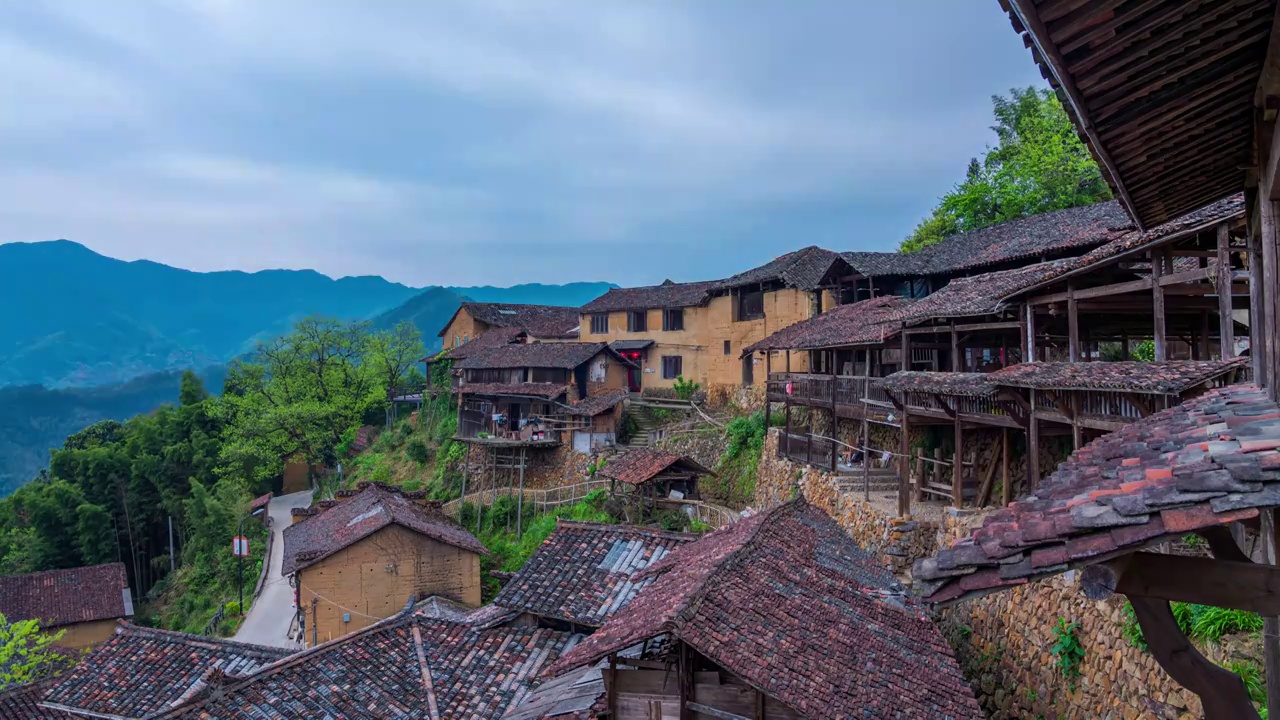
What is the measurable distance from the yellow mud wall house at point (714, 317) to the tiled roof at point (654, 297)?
0.06 meters

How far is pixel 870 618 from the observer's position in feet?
32.7

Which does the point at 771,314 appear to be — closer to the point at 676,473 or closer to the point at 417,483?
the point at 676,473

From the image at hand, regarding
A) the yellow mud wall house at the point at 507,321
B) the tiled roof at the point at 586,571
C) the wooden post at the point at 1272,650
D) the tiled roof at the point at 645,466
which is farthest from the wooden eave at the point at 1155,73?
the yellow mud wall house at the point at 507,321

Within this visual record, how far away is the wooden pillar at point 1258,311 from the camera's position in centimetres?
499

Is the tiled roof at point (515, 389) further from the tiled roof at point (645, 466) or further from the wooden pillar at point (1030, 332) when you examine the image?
the wooden pillar at point (1030, 332)

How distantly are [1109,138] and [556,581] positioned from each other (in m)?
12.1

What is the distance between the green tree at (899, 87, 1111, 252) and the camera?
107 ft

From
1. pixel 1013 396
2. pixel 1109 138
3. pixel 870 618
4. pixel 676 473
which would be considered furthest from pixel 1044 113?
pixel 1109 138

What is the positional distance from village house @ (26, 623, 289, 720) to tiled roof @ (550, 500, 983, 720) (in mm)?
11367

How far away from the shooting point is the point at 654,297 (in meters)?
41.0

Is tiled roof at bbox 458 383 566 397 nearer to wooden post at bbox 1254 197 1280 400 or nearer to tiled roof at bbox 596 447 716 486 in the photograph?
tiled roof at bbox 596 447 716 486

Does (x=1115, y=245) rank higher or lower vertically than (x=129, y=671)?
higher

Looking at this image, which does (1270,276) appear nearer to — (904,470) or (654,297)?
(904,470)

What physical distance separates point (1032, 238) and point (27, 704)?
32.0m
